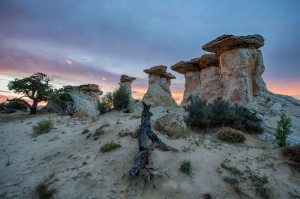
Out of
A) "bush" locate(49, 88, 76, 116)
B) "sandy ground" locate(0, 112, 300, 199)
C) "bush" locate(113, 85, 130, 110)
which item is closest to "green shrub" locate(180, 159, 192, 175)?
"sandy ground" locate(0, 112, 300, 199)

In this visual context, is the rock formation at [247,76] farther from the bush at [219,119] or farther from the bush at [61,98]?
the bush at [61,98]

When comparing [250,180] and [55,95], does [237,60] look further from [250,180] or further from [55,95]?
[55,95]

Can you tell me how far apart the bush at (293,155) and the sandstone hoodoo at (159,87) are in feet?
65.9

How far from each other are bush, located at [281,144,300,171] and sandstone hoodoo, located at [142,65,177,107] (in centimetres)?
2008

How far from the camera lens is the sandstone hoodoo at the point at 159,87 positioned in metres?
26.6

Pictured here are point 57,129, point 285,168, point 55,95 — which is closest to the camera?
point 285,168

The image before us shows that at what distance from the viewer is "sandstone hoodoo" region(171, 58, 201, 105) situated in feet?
76.6

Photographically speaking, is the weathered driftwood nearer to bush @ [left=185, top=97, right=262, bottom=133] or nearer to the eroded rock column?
bush @ [left=185, top=97, right=262, bottom=133]

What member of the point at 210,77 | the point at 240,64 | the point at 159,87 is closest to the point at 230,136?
the point at 240,64

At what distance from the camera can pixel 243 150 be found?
267 inches

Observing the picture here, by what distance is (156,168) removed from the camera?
553 centimetres

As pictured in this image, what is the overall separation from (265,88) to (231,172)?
13199mm

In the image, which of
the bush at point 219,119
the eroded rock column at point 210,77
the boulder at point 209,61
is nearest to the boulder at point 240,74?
the eroded rock column at point 210,77

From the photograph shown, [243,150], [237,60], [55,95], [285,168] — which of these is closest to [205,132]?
[243,150]
